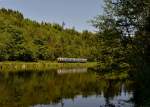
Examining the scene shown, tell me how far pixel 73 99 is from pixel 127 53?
1470 cm

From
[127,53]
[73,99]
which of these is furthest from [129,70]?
[73,99]

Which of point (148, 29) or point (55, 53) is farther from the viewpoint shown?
point (55, 53)

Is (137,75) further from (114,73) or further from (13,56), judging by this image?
(13,56)

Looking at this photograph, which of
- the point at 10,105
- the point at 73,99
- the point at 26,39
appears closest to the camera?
the point at 10,105

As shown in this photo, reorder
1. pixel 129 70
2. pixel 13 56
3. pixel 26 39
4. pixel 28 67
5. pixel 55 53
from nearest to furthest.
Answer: pixel 129 70 < pixel 28 67 < pixel 13 56 < pixel 26 39 < pixel 55 53

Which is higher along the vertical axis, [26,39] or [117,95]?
[26,39]

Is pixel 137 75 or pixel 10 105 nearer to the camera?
pixel 137 75

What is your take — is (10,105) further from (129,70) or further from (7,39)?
(7,39)

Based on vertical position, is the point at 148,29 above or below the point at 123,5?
below

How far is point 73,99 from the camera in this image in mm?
45438

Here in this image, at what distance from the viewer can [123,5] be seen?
33344 millimetres

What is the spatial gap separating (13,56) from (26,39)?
17.6 m

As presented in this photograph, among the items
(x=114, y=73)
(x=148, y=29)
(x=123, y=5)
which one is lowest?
(x=114, y=73)

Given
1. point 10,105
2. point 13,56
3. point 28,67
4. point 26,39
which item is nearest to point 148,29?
point 10,105
